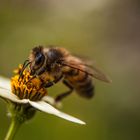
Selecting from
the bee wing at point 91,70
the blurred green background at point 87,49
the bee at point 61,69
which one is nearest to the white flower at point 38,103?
the bee at point 61,69

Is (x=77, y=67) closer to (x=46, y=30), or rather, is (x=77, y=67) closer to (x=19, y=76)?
(x=19, y=76)

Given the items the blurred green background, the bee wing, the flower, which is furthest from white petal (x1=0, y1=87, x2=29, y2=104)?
the blurred green background

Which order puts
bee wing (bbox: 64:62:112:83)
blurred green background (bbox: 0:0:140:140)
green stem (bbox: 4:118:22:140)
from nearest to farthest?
green stem (bbox: 4:118:22:140) → bee wing (bbox: 64:62:112:83) → blurred green background (bbox: 0:0:140:140)

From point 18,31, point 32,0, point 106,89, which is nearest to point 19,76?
point 106,89

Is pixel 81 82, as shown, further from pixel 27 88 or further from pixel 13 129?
pixel 13 129

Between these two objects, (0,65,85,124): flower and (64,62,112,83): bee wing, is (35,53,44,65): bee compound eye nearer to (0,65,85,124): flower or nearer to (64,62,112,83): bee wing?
(0,65,85,124): flower

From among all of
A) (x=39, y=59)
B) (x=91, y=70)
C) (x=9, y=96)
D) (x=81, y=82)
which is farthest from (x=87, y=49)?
(x=9, y=96)

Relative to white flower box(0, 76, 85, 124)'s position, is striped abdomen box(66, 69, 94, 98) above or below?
above
